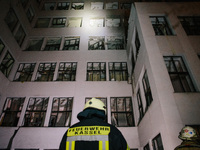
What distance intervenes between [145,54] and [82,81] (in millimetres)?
4785

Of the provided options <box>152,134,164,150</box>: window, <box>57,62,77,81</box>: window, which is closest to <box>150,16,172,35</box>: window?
<box>152,134,164,150</box>: window

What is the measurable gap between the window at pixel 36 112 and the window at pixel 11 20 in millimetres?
5666

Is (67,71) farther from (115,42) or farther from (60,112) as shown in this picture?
(115,42)

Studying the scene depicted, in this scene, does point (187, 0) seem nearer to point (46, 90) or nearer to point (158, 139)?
point (158, 139)

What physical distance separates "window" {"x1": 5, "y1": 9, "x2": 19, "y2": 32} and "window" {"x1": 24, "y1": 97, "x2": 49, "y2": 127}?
5666 mm

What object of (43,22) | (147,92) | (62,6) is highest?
(62,6)

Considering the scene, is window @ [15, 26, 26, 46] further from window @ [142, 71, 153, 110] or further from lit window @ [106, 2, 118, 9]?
window @ [142, 71, 153, 110]

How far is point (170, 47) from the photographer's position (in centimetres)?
646

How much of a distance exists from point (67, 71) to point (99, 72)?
93.0 inches

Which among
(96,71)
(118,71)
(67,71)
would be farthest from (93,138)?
(67,71)

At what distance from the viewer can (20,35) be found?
11.9 meters

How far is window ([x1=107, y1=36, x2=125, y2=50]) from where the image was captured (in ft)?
41.6

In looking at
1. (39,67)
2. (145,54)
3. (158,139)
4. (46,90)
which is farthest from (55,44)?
(158,139)

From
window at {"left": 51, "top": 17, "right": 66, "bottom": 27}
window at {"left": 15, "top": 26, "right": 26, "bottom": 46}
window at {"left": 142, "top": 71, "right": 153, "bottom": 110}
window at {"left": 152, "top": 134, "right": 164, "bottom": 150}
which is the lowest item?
window at {"left": 152, "top": 134, "right": 164, "bottom": 150}
